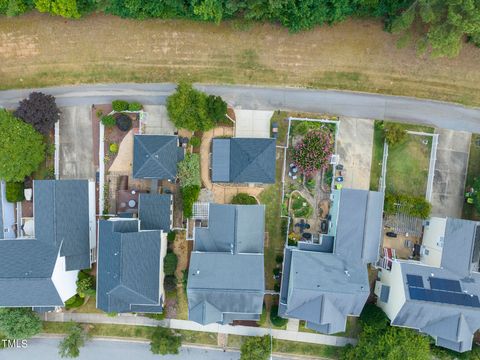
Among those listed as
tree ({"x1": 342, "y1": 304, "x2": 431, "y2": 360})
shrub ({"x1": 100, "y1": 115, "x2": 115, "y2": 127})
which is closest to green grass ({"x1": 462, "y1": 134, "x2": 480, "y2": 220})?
tree ({"x1": 342, "y1": 304, "x2": 431, "y2": 360})

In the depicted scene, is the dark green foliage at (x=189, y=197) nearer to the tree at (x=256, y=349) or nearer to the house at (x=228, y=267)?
the house at (x=228, y=267)

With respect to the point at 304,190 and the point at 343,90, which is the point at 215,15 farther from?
the point at 304,190

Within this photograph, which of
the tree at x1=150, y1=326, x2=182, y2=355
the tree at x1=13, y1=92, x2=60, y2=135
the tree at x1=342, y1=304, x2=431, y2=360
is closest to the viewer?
the tree at x1=342, y1=304, x2=431, y2=360

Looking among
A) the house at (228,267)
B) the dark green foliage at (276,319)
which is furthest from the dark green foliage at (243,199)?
the dark green foliage at (276,319)

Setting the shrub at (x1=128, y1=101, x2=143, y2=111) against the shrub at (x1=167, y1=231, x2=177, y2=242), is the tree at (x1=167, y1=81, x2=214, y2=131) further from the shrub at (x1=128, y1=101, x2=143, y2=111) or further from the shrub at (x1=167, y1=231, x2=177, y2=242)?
the shrub at (x1=167, y1=231, x2=177, y2=242)

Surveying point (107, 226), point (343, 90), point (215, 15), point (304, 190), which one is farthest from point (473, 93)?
point (107, 226)
